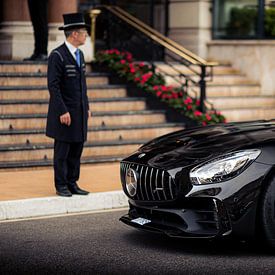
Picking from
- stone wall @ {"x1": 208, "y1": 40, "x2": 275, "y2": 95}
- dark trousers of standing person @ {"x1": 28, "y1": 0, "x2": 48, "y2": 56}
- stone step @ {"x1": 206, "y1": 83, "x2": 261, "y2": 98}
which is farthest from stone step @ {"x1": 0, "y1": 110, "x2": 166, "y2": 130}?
stone wall @ {"x1": 208, "y1": 40, "x2": 275, "y2": 95}

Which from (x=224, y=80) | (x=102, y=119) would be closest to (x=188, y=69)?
(x=224, y=80)

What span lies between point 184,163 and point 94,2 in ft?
37.3

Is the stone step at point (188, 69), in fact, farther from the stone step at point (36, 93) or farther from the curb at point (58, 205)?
the curb at point (58, 205)

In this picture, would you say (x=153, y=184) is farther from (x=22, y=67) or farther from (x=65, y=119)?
(x=22, y=67)

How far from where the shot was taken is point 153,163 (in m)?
7.95

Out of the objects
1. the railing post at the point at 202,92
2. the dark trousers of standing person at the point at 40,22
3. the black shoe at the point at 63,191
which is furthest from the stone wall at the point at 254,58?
the black shoe at the point at 63,191

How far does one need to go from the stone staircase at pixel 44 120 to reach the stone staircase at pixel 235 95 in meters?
1.50

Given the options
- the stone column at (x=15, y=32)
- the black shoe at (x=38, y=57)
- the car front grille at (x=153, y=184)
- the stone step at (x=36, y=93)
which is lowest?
the stone step at (x=36, y=93)

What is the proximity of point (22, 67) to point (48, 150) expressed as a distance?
220 centimetres

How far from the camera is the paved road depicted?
7.32 m

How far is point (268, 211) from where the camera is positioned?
24.8 feet

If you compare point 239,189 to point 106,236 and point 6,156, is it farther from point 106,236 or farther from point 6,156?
point 6,156

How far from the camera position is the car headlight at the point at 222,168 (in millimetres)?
7578

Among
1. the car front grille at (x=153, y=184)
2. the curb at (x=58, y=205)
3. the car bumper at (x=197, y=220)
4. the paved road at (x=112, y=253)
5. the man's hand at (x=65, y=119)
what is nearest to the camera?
the paved road at (x=112, y=253)
